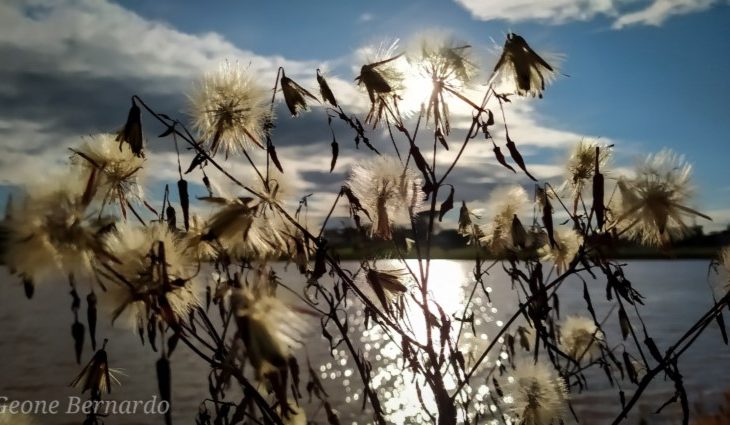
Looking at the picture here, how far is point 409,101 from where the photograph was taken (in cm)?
178

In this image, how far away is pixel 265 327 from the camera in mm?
851

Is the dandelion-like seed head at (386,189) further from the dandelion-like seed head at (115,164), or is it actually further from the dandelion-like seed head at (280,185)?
the dandelion-like seed head at (115,164)

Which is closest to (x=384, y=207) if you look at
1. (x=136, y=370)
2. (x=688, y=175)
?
(x=688, y=175)

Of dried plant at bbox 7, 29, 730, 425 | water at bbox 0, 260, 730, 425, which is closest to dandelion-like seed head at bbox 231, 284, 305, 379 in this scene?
dried plant at bbox 7, 29, 730, 425

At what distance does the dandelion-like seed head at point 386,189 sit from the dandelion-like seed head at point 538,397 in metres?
0.91

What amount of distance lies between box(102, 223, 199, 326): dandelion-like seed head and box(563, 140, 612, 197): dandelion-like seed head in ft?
3.92

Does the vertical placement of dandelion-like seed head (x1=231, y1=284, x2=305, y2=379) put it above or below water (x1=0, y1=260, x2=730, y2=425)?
above

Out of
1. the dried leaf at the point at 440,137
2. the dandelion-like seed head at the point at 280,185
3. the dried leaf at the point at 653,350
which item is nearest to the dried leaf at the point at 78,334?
the dandelion-like seed head at the point at 280,185

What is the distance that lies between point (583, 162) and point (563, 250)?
1.31 feet

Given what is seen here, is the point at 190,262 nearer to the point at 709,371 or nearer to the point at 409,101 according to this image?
the point at 409,101

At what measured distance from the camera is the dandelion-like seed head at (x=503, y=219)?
2193 millimetres

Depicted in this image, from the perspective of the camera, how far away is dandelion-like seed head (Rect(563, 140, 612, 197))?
2.04m

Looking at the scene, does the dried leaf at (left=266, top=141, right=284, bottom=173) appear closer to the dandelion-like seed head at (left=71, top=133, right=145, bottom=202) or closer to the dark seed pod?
the dandelion-like seed head at (left=71, top=133, right=145, bottom=202)

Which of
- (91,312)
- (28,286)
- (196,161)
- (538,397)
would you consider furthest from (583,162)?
(28,286)
